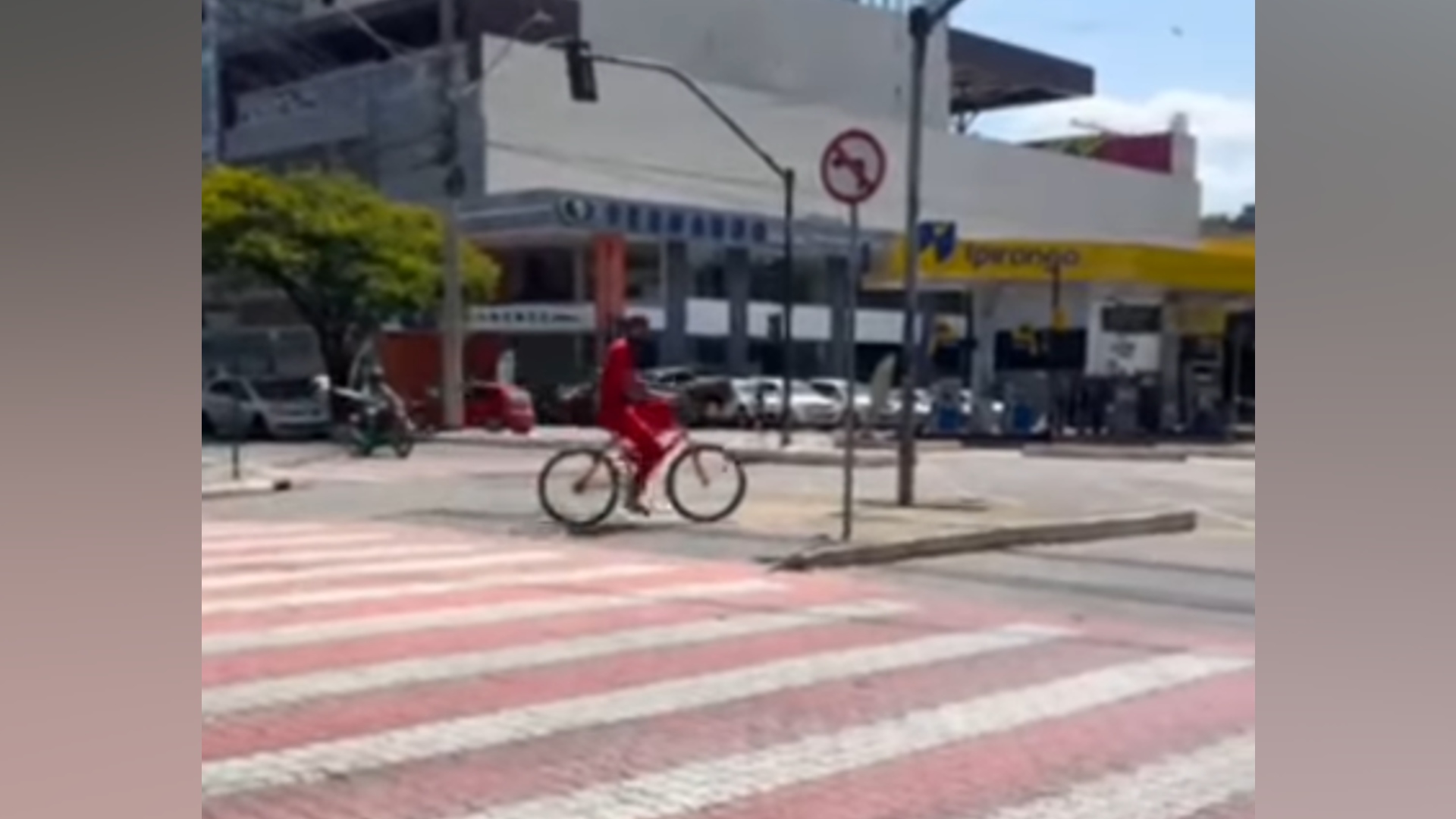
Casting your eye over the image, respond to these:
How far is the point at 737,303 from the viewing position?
43.0 metres

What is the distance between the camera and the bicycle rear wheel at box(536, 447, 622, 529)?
42.8 feet

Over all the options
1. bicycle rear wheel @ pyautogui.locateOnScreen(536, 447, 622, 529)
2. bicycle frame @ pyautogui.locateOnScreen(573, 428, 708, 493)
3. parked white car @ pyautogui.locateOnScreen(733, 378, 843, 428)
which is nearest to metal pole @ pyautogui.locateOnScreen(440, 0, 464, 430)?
parked white car @ pyautogui.locateOnScreen(733, 378, 843, 428)

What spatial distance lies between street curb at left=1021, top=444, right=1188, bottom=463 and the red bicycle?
1441 cm

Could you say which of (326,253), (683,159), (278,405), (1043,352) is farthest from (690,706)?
(683,159)

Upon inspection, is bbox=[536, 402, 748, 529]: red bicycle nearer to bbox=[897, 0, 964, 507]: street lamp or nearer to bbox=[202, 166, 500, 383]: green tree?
bbox=[897, 0, 964, 507]: street lamp

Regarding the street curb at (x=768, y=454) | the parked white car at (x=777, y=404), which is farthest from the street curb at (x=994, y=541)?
the parked white car at (x=777, y=404)

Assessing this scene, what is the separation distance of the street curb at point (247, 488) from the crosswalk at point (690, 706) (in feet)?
22.3

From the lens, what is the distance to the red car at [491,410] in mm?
29703

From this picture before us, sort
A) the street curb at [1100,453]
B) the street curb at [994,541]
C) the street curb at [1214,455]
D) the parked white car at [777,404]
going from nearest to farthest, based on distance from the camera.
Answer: the street curb at [994,541] < the street curb at [1100,453] < the street curb at [1214,455] < the parked white car at [777,404]

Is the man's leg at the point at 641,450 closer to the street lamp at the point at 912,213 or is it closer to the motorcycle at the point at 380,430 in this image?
the street lamp at the point at 912,213
